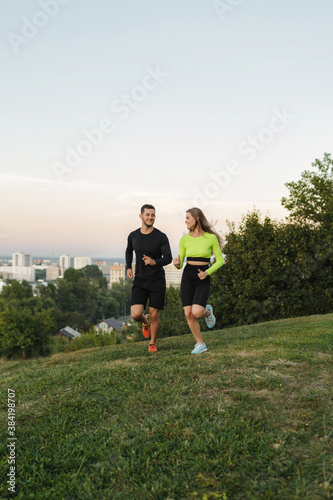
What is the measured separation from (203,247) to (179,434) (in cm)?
395

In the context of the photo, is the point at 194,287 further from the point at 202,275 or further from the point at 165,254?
the point at 165,254

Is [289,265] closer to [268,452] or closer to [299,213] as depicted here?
[299,213]

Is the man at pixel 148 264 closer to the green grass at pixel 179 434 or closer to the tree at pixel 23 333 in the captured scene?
the green grass at pixel 179 434

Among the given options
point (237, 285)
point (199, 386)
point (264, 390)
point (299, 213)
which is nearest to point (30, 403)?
point (199, 386)

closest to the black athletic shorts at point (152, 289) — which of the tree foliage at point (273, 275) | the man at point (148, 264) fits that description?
the man at point (148, 264)

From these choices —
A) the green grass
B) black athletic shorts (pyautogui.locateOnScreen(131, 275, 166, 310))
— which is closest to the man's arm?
black athletic shorts (pyautogui.locateOnScreen(131, 275, 166, 310))

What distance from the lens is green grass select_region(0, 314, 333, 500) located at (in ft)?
9.20

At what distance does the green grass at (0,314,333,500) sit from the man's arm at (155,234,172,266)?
6.84ft

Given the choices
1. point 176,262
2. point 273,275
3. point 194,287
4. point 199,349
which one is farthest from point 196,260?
point 273,275

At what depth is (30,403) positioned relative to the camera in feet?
15.5

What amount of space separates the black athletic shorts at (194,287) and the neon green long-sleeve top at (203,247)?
0.20 meters

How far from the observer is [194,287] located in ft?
23.4

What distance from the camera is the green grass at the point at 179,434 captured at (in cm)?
280

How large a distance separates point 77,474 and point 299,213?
26.4 metres
